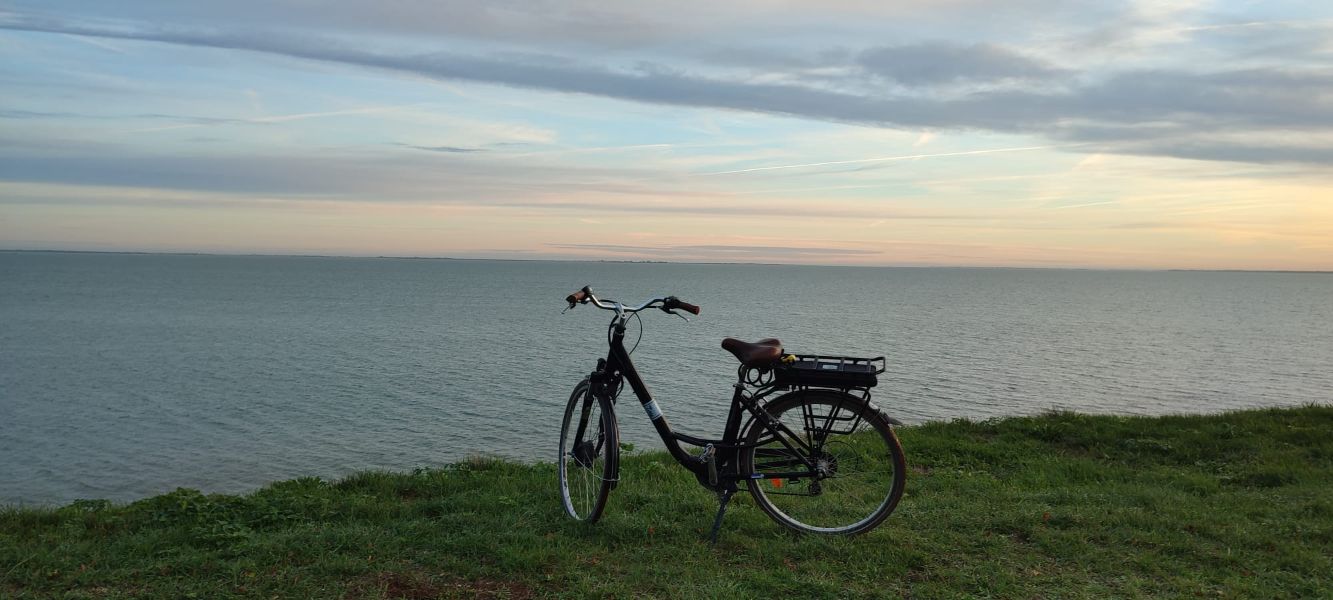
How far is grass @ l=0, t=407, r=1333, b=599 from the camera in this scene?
200 inches

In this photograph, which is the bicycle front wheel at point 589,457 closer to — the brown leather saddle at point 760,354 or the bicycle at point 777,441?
the bicycle at point 777,441

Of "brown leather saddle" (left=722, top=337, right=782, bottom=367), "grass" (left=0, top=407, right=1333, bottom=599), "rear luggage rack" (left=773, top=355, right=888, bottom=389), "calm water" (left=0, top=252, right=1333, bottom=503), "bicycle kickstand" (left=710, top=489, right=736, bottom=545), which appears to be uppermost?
"brown leather saddle" (left=722, top=337, right=782, bottom=367)

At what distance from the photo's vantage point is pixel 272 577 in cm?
512

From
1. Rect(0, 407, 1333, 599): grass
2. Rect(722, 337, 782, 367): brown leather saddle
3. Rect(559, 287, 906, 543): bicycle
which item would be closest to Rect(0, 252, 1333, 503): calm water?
Rect(0, 407, 1333, 599): grass

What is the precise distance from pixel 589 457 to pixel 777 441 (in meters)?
1.42

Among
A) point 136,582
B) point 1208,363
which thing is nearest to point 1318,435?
point 136,582

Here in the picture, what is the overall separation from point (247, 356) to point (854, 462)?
36.3 m

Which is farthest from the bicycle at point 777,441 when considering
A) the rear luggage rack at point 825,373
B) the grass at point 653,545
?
the grass at point 653,545

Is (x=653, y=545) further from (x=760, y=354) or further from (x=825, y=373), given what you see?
(x=825, y=373)

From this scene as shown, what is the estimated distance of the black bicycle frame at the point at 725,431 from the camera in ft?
19.6

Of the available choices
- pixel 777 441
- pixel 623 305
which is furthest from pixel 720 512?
pixel 623 305

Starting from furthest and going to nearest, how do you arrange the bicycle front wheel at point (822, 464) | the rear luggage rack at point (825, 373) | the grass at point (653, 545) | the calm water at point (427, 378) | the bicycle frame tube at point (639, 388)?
the calm water at point (427, 378) < the bicycle frame tube at point (639, 388) < the bicycle front wheel at point (822, 464) < the rear luggage rack at point (825, 373) < the grass at point (653, 545)

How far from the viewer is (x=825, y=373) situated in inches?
222

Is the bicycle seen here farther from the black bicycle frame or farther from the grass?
the grass
